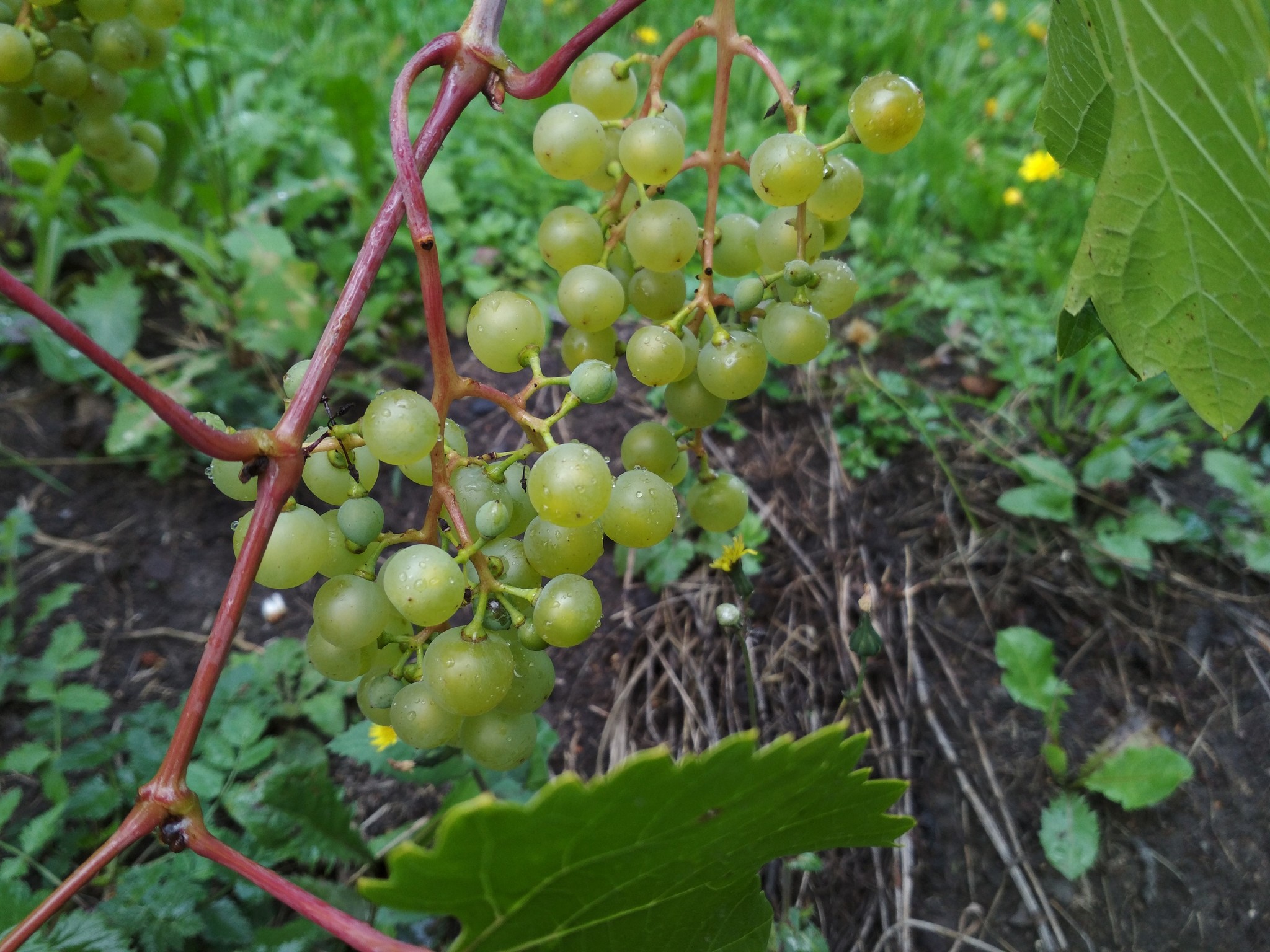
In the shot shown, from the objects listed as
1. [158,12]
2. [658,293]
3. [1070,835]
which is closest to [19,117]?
[158,12]

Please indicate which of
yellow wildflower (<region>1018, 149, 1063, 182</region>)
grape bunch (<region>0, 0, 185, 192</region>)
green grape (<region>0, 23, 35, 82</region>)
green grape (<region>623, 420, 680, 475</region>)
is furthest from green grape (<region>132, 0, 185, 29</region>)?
yellow wildflower (<region>1018, 149, 1063, 182</region>)

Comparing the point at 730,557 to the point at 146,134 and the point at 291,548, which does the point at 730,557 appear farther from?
the point at 146,134

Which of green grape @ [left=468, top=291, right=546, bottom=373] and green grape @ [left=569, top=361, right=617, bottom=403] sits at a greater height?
green grape @ [left=468, top=291, right=546, bottom=373]

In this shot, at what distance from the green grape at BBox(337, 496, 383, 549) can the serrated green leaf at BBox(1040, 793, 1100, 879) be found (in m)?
1.11

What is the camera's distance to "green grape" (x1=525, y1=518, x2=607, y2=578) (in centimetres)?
62

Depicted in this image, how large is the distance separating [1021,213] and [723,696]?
1.57m

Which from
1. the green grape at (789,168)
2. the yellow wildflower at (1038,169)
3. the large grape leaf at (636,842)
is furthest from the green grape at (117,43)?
the yellow wildflower at (1038,169)

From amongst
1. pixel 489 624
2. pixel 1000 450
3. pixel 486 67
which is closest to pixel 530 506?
pixel 489 624

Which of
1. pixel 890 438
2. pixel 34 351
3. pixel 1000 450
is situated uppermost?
pixel 34 351

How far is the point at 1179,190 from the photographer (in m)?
0.55

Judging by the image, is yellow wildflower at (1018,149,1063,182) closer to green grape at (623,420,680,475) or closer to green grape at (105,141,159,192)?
green grape at (623,420,680,475)

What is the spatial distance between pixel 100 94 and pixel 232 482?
33.6 inches

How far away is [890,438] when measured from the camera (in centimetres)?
167

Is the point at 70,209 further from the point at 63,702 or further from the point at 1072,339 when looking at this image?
the point at 1072,339
